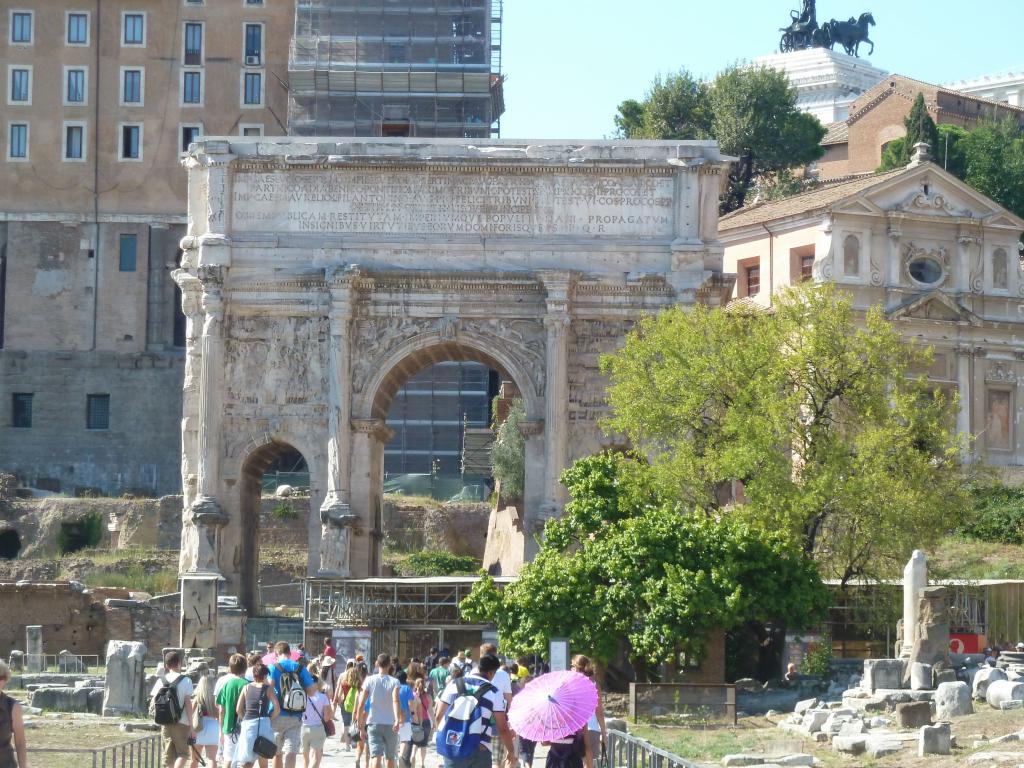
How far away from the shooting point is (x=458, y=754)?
60.5ft

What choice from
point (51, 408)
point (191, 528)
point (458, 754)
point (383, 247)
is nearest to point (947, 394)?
point (383, 247)

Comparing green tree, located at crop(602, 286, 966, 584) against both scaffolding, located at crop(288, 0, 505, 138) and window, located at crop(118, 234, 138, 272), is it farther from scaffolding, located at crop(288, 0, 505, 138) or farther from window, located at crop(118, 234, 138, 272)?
window, located at crop(118, 234, 138, 272)

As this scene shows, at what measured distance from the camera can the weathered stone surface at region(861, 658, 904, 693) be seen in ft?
99.3

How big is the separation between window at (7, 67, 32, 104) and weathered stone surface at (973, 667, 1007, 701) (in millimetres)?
50980

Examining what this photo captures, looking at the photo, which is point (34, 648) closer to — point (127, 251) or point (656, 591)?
point (656, 591)

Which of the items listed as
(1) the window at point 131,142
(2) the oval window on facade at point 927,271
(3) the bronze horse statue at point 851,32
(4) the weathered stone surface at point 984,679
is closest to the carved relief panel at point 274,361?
(4) the weathered stone surface at point 984,679

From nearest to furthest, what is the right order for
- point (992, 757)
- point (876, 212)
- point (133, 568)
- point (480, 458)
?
point (992, 757) < point (876, 212) < point (133, 568) < point (480, 458)

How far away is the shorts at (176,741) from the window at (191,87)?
54228 millimetres

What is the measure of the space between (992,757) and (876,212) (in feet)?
106

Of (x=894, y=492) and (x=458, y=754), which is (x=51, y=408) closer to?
(x=894, y=492)

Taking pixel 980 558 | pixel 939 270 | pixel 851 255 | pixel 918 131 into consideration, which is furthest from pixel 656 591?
pixel 918 131

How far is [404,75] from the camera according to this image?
6206 cm

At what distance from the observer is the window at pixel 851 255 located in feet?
172

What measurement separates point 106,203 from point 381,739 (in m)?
51.4
